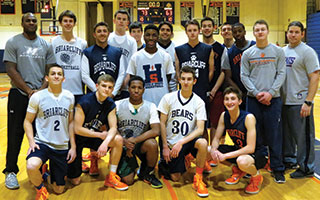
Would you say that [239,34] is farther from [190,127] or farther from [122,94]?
[122,94]

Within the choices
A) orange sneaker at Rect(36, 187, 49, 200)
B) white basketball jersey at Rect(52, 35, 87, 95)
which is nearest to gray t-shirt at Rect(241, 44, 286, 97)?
white basketball jersey at Rect(52, 35, 87, 95)

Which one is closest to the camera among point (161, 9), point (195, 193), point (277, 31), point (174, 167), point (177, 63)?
point (195, 193)

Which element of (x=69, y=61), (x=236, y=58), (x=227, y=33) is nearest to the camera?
(x=69, y=61)

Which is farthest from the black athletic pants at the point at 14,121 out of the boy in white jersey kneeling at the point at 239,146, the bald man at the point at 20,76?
the boy in white jersey kneeling at the point at 239,146

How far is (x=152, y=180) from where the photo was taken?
387 centimetres

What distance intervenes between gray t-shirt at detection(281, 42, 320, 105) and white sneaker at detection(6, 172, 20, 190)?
3.47 m

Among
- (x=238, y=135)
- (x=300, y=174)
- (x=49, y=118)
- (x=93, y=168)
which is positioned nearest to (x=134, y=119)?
(x=93, y=168)

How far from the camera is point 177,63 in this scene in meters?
4.48

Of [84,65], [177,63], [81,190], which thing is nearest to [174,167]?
[81,190]

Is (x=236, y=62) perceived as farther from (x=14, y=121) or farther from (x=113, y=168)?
(x=14, y=121)

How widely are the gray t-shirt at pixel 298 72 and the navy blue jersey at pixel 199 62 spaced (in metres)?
1.03

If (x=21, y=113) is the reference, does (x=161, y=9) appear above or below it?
above

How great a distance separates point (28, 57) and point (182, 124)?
2.02 m

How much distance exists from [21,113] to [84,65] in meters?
0.99
